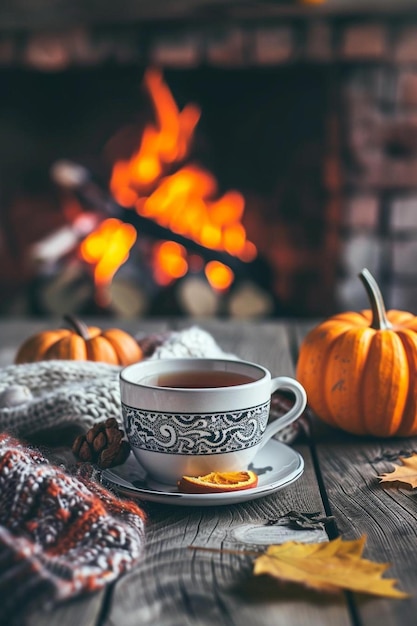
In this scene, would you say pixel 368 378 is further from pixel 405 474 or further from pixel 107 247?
pixel 107 247

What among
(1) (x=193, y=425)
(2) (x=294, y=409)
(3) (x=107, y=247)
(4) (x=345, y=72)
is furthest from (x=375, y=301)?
(3) (x=107, y=247)

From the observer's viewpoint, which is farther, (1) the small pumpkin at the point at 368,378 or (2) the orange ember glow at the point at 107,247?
(2) the orange ember glow at the point at 107,247

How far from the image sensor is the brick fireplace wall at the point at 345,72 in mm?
2033

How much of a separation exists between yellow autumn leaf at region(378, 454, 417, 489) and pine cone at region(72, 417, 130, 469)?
0.82 feet

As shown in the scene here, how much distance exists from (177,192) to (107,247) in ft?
0.88

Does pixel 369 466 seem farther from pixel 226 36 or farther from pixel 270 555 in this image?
pixel 226 36

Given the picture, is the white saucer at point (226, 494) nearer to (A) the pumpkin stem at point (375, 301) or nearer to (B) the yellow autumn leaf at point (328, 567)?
(B) the yellow autumn leaf at point (328, 567)

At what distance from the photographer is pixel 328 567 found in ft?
1.81

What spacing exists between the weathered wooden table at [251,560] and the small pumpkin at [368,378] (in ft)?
0.09

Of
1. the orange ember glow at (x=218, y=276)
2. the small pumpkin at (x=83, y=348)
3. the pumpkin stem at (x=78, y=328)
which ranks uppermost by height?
the pumpkin stem at (x=78, y=328)

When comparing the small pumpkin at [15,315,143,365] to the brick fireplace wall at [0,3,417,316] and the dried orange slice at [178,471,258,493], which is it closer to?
the dried orange slice at [178,471,258,493]

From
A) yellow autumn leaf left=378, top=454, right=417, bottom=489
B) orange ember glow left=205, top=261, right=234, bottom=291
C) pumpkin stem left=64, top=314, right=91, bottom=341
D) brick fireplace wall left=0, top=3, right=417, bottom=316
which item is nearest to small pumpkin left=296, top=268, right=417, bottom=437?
yellow autumn leaf left=378, top=454, right=417, bottom=489

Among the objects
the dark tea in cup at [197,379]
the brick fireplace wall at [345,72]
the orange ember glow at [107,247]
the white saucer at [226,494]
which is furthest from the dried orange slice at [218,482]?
the orange ember glow at [107,247]

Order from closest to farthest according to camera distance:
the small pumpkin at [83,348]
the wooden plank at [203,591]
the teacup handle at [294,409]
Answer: the wooden plank at [203,591]
the teacup handle at [294,409]
the small pumpkin at [83,348]
